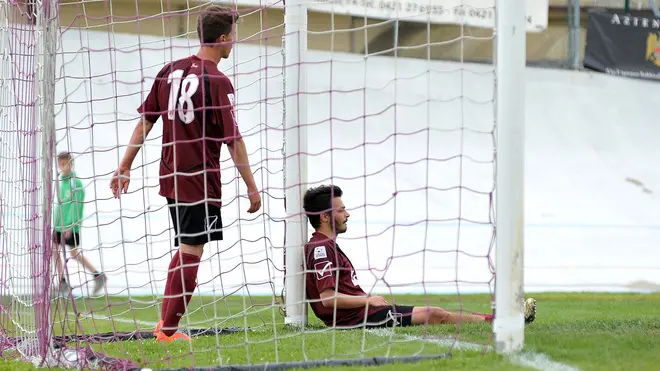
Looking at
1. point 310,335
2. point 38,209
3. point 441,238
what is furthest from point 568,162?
point 38,209

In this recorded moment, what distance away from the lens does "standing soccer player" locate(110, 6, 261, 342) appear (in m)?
4.13

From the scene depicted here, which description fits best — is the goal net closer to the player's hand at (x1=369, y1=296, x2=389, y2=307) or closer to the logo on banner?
the player's hand at (x1=369, y1=296, x2=389, y2=307)

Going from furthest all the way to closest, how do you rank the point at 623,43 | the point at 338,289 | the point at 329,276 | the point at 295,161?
the point at 623,43
the point at 295,161
the point at 338,289
the point at 329,276

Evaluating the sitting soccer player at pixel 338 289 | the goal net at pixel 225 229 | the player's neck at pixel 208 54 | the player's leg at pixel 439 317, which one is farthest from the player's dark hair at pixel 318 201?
the player's neck at pixel 208 54

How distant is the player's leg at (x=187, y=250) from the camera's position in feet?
13.7

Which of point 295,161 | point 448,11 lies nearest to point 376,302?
point 295,161

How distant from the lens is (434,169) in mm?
12672

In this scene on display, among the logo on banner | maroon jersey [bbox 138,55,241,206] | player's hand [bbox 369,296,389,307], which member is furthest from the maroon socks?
the logo on banner

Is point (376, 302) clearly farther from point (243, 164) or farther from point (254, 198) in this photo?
point (243, 164)

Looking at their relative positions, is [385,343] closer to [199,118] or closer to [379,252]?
[199,118]

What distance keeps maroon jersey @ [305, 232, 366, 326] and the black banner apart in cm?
951

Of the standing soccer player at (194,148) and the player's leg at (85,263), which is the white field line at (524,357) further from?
the player's leg at (85,263)

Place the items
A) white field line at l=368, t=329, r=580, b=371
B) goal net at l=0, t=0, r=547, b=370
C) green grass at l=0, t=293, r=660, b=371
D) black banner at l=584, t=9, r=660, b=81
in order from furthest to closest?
black banner at l=584, t=9, r=660, b=81, goal net at l=0, t=0, r=547, b=370, green grass at l=0, t=293, r=660, b=371, white field line at l=368, t=329, r=580, b=371

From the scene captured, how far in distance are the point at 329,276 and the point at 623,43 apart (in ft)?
33.2
